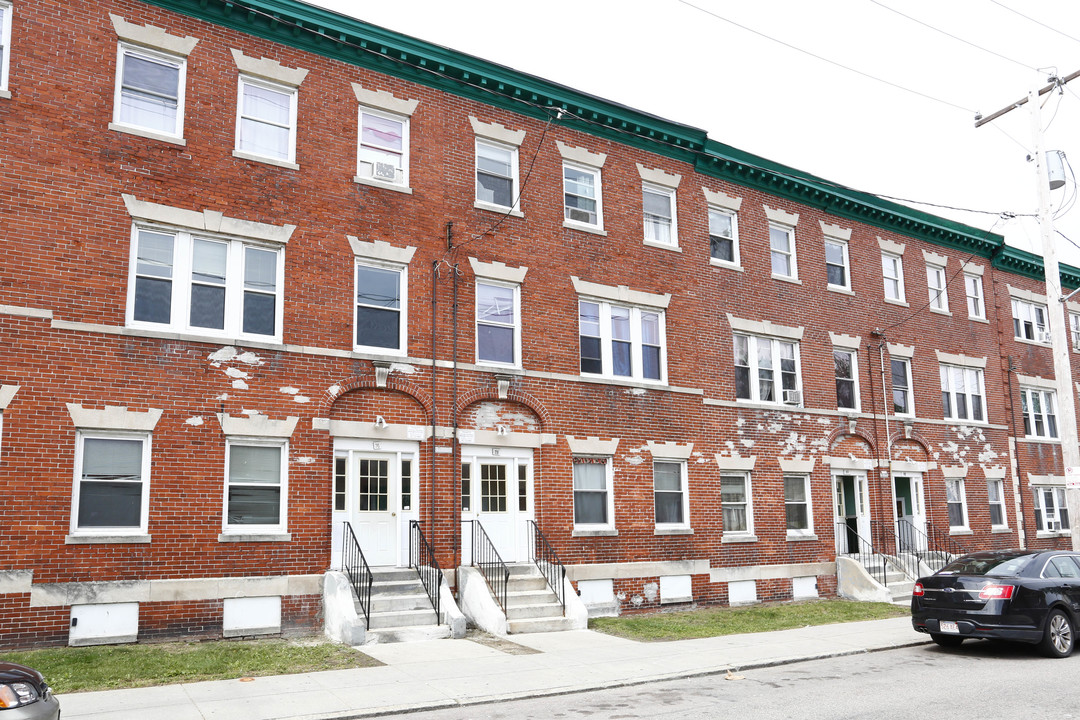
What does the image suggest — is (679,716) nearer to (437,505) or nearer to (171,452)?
(437,505)

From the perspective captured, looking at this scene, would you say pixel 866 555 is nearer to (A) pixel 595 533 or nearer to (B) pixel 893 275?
(B) pixel 893 275

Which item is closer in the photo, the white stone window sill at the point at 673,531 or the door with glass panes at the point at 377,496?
the door with glass panes at the point at 377,496

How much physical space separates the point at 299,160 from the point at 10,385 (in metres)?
6.09

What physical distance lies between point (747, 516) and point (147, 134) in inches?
601

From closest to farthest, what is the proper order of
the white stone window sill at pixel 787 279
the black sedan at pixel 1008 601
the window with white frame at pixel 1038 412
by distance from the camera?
the black sedan at pixel 1008 601, the white stone window sill at pixel 787 279, the window with white frame at pixel 1038 412

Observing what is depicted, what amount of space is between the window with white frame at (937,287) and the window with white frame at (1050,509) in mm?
6980

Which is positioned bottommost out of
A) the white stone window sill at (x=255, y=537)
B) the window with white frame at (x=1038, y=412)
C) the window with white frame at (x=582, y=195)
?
the white stone window sill at (x=255, y=537)

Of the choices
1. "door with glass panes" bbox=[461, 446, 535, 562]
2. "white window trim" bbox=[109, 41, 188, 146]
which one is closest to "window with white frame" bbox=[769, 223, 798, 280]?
"door with glass panes" bbox=[461, 446, 535, 562]

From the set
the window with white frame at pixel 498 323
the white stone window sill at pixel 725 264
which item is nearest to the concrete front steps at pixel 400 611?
the window with white frame at pixel 498 323

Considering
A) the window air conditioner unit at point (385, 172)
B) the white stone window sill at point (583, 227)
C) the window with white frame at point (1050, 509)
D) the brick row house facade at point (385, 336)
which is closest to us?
the brick row house facade at point (385, 336)

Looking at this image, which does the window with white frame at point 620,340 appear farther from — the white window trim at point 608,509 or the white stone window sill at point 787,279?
the white stone window sill at point 787,279

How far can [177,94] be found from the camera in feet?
49.8

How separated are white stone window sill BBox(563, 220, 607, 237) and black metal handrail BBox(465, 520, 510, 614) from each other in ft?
22.1

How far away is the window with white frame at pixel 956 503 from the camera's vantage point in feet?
84.5
